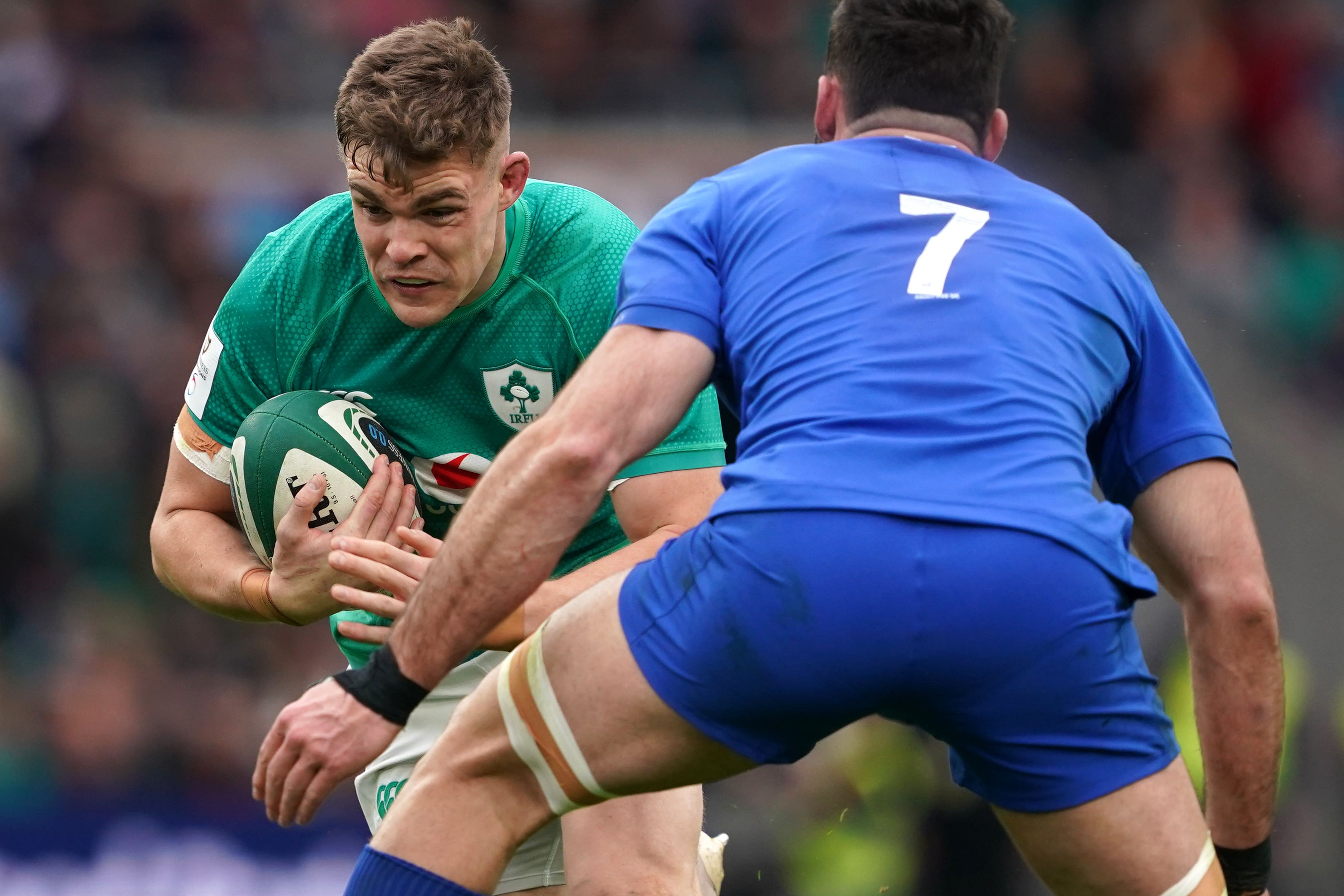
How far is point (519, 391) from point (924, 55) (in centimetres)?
144

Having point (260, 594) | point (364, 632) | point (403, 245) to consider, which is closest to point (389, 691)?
point (364, 632)

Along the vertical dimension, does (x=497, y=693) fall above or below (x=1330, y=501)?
above

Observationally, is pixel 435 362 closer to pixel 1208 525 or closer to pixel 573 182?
pixel 1208 525

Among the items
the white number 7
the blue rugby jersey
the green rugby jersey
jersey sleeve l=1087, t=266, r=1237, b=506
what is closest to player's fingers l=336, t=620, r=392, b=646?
the green rugby jersey

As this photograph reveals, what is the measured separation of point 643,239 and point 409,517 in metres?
1.13

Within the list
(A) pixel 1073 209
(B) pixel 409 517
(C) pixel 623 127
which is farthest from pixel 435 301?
(C) pixel 623 127

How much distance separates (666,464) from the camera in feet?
13.5

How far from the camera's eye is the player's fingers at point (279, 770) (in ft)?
10.3

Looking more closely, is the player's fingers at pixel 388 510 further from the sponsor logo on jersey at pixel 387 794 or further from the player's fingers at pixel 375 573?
the sponsor logo on jersey at pixel 387 794

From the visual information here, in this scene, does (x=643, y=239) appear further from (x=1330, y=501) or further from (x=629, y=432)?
(x=1330, y=501)

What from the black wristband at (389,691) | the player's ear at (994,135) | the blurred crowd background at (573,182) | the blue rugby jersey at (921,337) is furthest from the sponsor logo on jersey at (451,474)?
the blurred crowd background at (573,182)

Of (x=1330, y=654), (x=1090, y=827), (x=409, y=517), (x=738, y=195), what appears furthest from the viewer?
(x=1330, y=654)

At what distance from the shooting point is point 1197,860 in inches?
120

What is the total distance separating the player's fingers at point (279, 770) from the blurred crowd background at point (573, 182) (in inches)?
201
